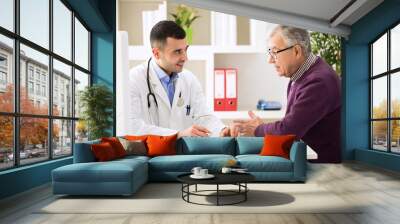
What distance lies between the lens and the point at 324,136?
7395mm

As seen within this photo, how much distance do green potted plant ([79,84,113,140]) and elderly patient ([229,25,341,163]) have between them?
212 centimetres

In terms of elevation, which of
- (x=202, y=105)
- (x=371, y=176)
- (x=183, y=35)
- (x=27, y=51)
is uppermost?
(x=183, y=35)

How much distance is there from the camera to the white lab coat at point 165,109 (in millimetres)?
6961

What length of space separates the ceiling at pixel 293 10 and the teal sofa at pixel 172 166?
2.26 meters

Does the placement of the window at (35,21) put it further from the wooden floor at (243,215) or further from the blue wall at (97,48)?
the wooden floor at (243,215)

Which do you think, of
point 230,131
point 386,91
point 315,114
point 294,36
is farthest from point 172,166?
point 386,91

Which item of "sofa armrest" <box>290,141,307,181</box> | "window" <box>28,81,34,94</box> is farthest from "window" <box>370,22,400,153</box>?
"window" <box>28,81,34,94</box>

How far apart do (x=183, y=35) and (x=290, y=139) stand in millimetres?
2667

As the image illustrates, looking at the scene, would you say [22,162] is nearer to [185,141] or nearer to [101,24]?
[185,141]

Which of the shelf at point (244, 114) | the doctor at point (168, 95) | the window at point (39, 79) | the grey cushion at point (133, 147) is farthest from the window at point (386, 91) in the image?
the window at point (39, 79)

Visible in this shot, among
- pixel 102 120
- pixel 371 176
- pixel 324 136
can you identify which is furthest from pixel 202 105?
pixel 371 176

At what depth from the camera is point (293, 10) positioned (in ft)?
24.3

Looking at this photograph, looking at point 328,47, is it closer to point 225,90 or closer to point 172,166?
point 225,90

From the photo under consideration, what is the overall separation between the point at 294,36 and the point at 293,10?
0.45 meters
